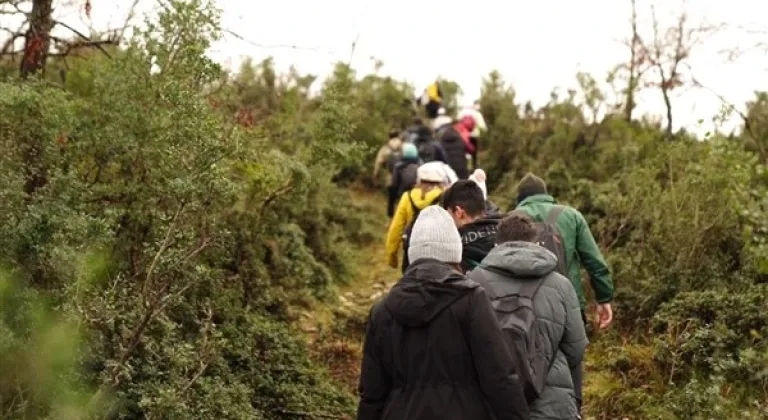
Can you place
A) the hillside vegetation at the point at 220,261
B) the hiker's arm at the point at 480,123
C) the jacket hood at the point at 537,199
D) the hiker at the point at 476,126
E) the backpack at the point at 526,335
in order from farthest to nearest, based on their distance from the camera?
the hiker's arm at the point at 480,123 → the hiker at the point at 476,126 → the jacket hood at the point at 537,199 → the hillside vegetation at the point at 220,261 → the backpack at the point at 526,335

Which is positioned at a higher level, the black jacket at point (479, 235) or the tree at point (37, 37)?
the tree at point (37, 37)

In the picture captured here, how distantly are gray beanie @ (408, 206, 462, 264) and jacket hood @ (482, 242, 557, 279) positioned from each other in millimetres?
501

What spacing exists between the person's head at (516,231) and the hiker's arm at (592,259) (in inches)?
64.7

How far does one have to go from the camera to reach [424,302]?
4242 mm

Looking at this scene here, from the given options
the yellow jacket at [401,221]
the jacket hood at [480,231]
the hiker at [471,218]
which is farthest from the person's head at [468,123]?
the jacket hood at [480,231]

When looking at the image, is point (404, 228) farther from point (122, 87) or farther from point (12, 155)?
point (12, 155)

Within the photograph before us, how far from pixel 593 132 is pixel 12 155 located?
1065cm

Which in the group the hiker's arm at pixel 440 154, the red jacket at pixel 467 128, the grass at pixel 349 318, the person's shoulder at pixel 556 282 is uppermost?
the red jacket at pixel 467 128

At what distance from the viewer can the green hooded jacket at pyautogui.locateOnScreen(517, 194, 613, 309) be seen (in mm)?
6652

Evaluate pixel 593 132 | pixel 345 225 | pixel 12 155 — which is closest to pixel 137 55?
pixel 12 155

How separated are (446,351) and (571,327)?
100cm

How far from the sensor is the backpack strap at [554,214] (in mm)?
6620

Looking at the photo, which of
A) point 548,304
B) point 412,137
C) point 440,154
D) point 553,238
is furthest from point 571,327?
point 412,137

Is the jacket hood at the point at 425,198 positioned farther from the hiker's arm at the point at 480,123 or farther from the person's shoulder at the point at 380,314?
the hiker's arm at the point at 480,123
